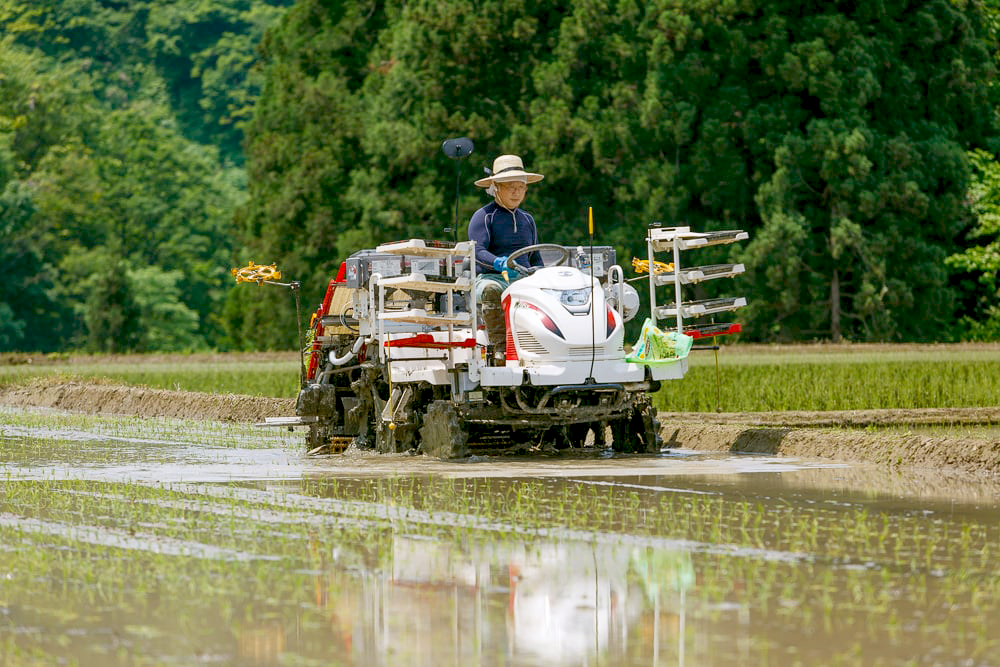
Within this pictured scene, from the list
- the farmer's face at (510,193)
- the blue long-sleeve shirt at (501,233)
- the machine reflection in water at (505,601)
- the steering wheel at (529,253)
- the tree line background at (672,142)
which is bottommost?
the machine reflection in water at (505,601)

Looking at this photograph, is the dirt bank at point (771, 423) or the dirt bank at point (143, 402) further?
the dirt bank at point (143, 402)

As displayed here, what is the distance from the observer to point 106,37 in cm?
9594

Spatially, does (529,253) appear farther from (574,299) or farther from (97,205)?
Result: (97,205)

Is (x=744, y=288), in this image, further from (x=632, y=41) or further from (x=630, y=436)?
(x=630, y=436)

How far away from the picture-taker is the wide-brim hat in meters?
16.6

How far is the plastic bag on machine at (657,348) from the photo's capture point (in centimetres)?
1574

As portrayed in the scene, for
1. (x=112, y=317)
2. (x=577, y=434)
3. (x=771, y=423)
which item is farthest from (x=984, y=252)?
(x=577, y=434)

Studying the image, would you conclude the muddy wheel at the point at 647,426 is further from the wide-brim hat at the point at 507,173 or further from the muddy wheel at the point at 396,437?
the wide-brim hat at the point at 507,173

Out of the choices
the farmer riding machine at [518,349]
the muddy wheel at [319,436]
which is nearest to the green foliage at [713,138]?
the muddy wheel at [319,436]

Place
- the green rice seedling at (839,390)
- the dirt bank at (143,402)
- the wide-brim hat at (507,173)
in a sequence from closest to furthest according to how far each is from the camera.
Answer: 1. the wide-brim hat at (507,173)
2. the green rice seedling at (839,390)
3. the dirt bank at (143,402)

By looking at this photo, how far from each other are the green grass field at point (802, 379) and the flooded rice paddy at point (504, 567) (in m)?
7.43

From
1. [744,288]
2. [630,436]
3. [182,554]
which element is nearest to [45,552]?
Answer: [182,554]

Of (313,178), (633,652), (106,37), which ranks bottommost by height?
(633,652)

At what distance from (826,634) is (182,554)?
11.7ft
